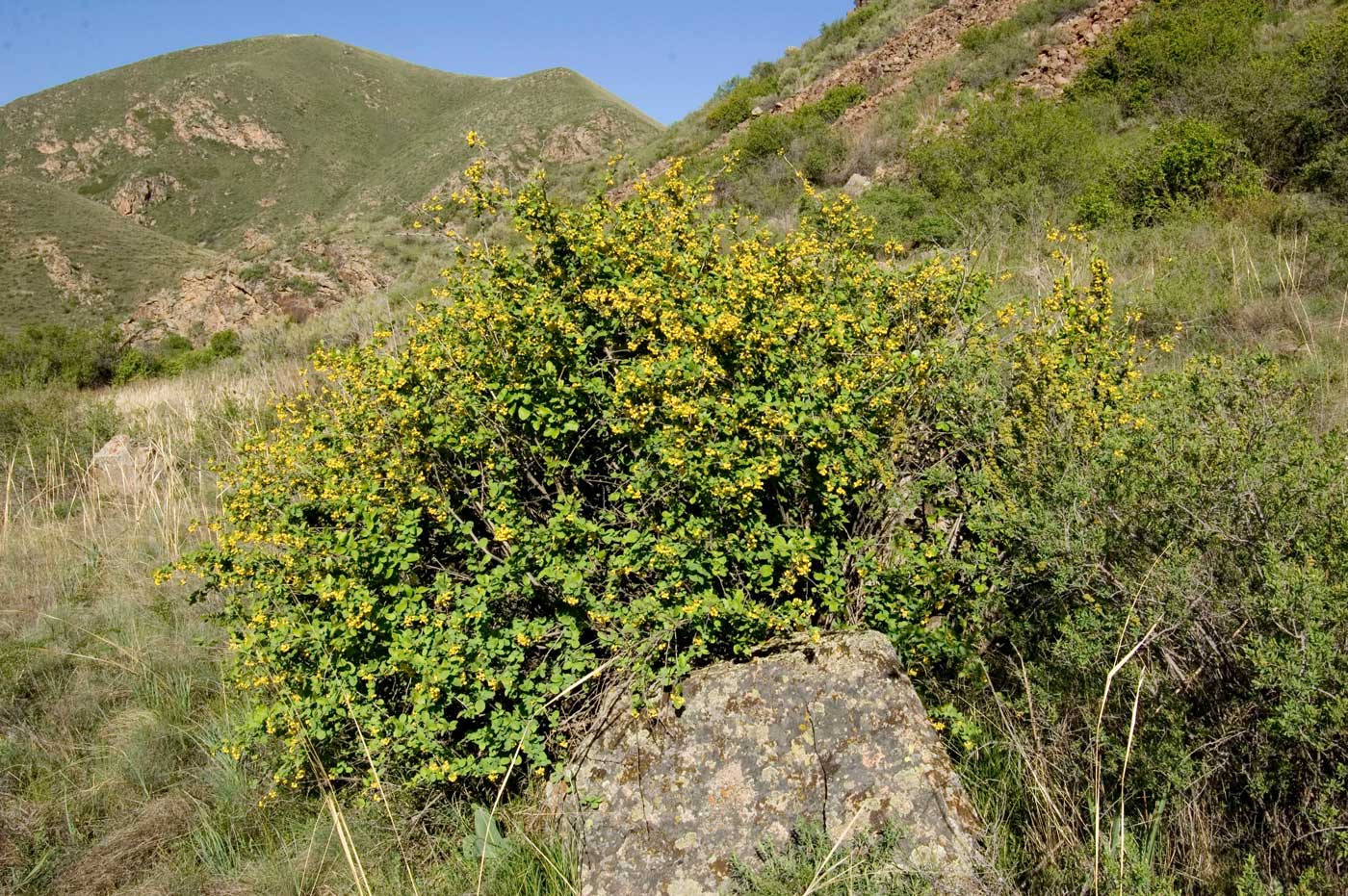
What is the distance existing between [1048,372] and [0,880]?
4.38 metres

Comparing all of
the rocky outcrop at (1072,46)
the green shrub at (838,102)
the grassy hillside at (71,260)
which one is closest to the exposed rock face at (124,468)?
the green shrub at (838,102)

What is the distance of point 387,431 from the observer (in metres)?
2.98

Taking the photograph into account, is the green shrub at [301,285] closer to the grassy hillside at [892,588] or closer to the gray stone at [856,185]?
the gray stone at [856,185]

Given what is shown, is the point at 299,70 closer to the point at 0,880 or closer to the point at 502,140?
the point at 502,140

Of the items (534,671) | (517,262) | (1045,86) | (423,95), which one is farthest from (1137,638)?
(423,95)

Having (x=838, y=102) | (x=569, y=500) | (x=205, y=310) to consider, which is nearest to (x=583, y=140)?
(x=205, y=310)

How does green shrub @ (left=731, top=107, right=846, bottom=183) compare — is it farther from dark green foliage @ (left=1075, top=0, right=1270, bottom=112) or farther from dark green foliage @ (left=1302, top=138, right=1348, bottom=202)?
dark green foliage @ (left=1302, top=138, right=1348, bottom=202)

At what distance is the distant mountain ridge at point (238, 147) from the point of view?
3083 cm

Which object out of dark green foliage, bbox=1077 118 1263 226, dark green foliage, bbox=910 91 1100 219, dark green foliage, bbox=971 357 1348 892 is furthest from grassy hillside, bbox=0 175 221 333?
dark green foliage, bbox=971 357 1348 892

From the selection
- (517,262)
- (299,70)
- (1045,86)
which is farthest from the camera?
(299,70)

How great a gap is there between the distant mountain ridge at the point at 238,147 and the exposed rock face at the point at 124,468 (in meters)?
18.1

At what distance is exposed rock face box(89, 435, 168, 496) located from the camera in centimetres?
706

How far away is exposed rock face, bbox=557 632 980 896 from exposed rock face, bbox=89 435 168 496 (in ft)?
19.0

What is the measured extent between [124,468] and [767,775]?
316 inches
